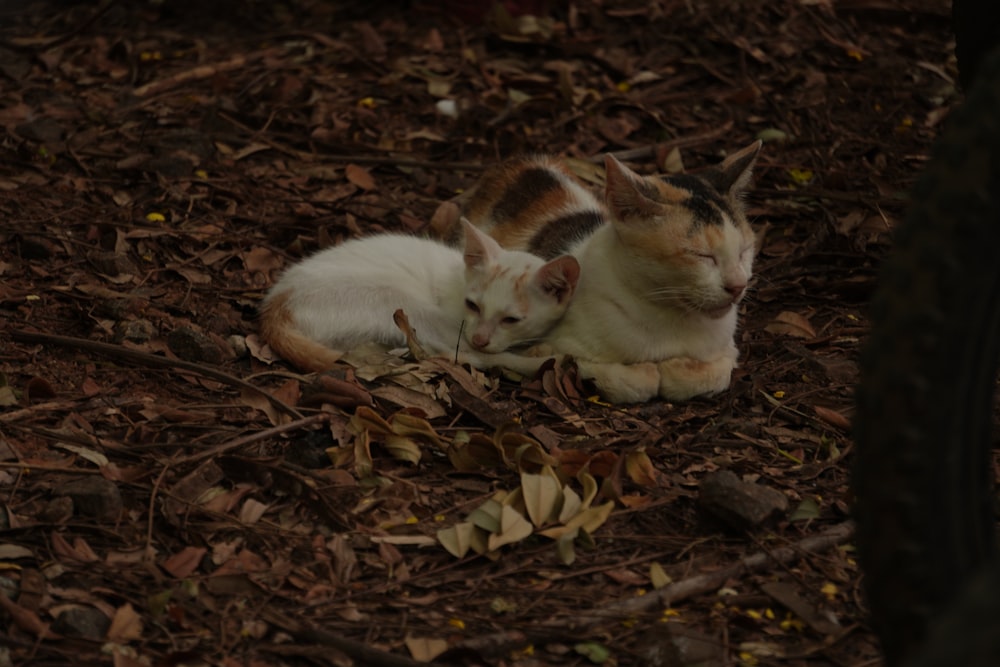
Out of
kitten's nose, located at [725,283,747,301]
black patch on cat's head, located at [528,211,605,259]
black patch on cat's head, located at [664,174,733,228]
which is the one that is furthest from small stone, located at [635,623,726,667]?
black patch on cat's head, located at [528,211,605,259]

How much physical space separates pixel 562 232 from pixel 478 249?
1.84 feet

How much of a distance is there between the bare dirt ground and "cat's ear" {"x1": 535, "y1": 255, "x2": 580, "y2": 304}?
384 millimetres

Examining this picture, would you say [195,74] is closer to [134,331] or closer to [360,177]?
[360,177]

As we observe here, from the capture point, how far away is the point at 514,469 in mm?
3631

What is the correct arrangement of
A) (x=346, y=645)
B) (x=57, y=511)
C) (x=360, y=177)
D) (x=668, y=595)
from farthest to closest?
(x=360, y=177) < (x=57, y=511) < (x=668, y=595) < (x=346, y=645)

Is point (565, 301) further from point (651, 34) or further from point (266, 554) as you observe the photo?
point (651, 34)


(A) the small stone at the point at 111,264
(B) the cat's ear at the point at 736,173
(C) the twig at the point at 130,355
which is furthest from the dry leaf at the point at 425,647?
(A) the small stone at the point at 111,264

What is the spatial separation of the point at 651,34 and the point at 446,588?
4854 mm

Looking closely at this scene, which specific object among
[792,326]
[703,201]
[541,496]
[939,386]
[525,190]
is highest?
[939,386]

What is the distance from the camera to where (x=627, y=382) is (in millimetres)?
4250

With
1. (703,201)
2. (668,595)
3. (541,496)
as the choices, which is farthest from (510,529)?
(703,201)

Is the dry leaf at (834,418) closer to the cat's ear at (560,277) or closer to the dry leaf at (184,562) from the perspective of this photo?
the cat's ear at (560,277)

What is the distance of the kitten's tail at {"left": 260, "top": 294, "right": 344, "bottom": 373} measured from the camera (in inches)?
170

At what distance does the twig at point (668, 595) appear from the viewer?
274 centimetres
